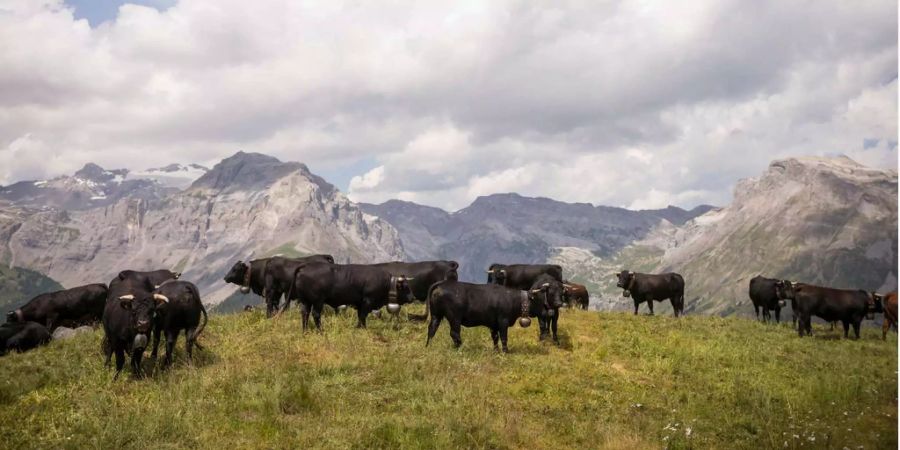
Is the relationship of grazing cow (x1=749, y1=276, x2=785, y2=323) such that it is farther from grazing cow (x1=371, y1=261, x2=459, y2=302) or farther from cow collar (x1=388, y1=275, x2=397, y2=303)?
cow collar (x1=388, y1=275, x2=397, y2=303)

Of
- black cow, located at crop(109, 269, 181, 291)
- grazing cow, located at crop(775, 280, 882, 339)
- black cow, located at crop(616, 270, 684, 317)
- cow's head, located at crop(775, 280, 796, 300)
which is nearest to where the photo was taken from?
black cow, located at crop(109, 269, 181, 291)

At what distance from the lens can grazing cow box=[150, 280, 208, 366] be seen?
58.3 feet

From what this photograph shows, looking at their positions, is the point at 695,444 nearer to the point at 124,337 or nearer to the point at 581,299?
the point at 124,337

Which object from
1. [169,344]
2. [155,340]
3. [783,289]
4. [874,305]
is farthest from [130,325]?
[874,305]

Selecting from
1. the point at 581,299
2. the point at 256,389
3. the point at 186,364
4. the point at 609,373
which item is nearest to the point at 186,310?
the point at 186,364

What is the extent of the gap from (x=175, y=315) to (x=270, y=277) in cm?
955

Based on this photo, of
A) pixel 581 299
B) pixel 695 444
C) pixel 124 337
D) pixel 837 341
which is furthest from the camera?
pixel 581 299

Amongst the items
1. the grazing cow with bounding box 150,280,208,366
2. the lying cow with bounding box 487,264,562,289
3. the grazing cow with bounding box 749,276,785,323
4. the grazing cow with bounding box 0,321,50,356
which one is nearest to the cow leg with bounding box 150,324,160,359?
the grazing cow with bounding box 150,280,208,366

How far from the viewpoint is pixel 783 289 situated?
3484 cm

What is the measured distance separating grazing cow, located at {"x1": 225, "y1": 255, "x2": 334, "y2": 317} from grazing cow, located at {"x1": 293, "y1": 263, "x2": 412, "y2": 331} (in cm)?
190

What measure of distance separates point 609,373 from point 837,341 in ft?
53.4

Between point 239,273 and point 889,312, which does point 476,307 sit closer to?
point 239,273

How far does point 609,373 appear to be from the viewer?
18953 mm

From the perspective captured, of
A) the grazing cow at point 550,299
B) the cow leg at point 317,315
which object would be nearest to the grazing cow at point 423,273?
the cow leg at point 317,315
